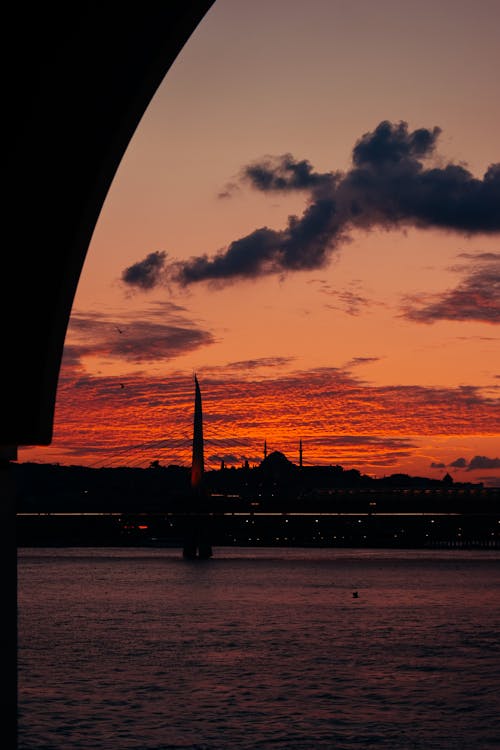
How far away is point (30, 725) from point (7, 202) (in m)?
28.3

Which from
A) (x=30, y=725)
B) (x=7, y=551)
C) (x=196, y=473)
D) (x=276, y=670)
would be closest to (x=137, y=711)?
(x=30, y=725)

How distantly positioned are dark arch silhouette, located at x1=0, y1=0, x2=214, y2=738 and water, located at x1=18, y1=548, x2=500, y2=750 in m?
22.9

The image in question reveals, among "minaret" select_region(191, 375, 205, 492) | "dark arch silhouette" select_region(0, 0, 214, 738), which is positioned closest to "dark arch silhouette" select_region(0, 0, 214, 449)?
"dark arch silhouette" select_region(0, 0, 214, 738)

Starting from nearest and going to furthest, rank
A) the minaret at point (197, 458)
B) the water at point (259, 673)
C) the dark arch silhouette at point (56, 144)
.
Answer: the dark arch silhouette at point (56, 144) → the water at point (259, 673) → the minaret at point (197, 458)

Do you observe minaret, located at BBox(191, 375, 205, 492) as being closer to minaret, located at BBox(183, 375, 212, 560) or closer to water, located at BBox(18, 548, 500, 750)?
minaret, located at BBox(183, 375, 212, 560)

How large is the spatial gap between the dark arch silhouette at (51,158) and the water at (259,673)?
75.1ft

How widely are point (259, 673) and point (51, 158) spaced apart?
39629mm

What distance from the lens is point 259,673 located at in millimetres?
42625

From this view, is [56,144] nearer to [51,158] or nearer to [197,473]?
[51,158]

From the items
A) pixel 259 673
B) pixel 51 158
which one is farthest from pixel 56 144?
pixel 259 673

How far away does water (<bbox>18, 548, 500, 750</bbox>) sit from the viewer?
29828mm

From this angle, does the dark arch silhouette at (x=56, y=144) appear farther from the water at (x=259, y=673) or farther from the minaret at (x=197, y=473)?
the minaret at (x=197, y=473)

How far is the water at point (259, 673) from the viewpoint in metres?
29.8

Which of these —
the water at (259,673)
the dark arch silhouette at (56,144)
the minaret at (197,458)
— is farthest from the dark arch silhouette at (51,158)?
the minaret at (197,458)
